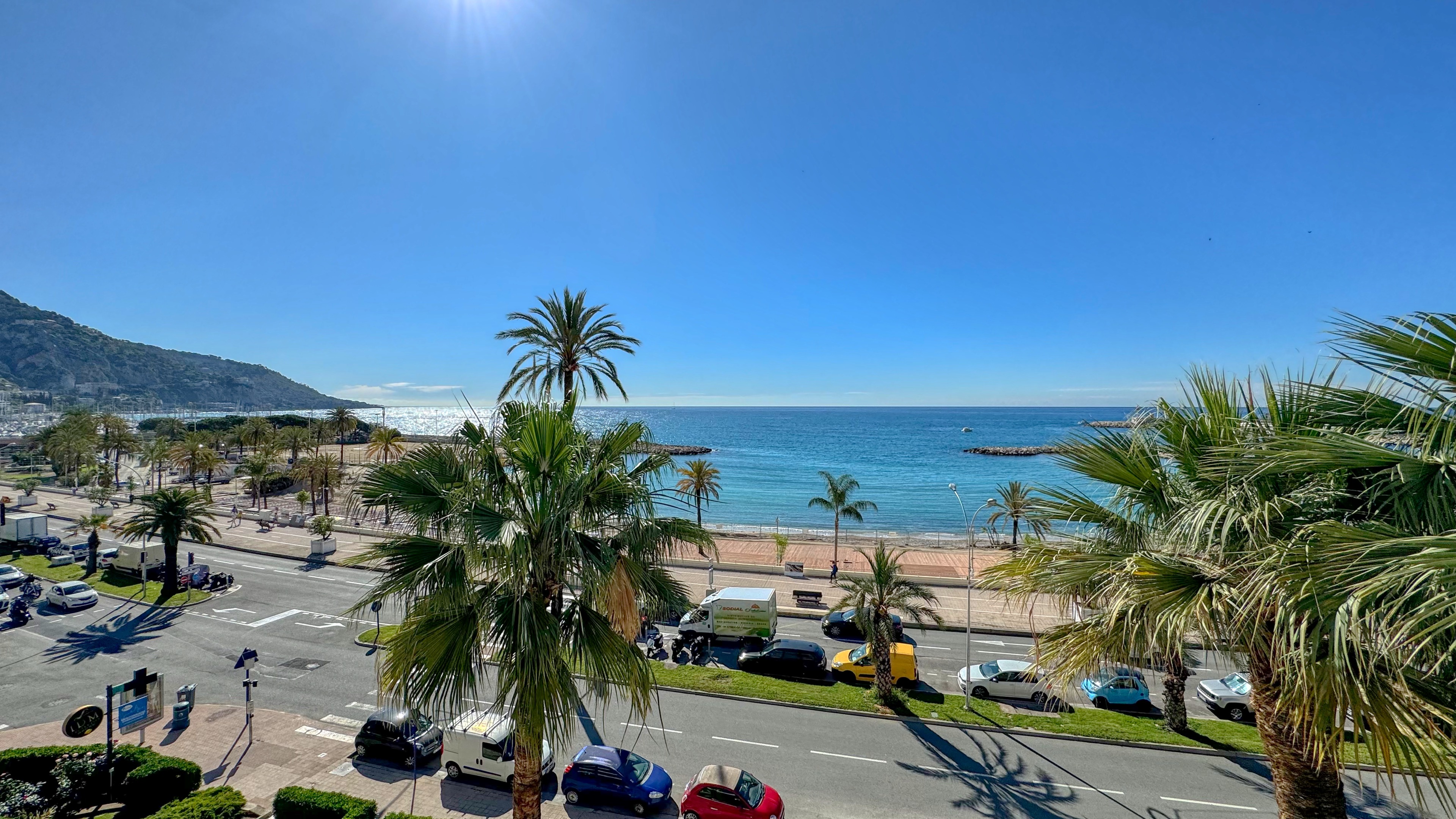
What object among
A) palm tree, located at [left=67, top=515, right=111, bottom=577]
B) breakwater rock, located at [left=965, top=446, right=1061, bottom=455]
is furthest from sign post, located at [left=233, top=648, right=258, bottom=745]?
breakwater rock, located at [left=965, top=446, right=1061, bottom=455]

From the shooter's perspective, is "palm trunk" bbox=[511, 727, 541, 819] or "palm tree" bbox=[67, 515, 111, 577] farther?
"palm tree" bbox=[67, 515, 111, 577]

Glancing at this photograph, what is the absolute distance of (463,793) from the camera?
13.5m

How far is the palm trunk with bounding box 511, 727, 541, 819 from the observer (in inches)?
296

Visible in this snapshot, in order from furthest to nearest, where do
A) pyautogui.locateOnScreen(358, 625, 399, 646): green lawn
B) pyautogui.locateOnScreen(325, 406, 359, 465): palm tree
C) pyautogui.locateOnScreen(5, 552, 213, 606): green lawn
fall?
pyautogui.locateOnScreen(325, 406, 359, 465): palm tree, pyautogui.locateOnScreen(5, 552, 213, 606): green lawn, pyautogui.locateOnScreen(358, 625, 399, 646): green lawn

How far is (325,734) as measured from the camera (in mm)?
16031

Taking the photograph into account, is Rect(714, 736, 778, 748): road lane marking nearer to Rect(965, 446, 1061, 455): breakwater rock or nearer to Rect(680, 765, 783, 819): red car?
Rect(680, 765, 783, 819): red car

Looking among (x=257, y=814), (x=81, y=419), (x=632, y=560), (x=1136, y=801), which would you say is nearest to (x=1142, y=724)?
(x=1136, y=801)

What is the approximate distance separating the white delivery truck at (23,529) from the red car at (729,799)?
165ft

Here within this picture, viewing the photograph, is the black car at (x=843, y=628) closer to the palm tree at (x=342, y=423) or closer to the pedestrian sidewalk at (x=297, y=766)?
the pedestrian sidewalk at (x=297, y=766)

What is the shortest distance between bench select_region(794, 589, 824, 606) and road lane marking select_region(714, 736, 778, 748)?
45.0 ft

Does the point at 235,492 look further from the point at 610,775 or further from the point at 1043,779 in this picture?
the point at 1043,779

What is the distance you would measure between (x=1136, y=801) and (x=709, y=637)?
50.8 feet

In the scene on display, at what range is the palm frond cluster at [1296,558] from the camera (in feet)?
13.2

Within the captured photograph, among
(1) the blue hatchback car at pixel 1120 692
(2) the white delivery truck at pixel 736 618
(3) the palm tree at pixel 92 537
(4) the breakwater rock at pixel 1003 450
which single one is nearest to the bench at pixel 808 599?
(2) the white delivery truck at pixel 736 618
